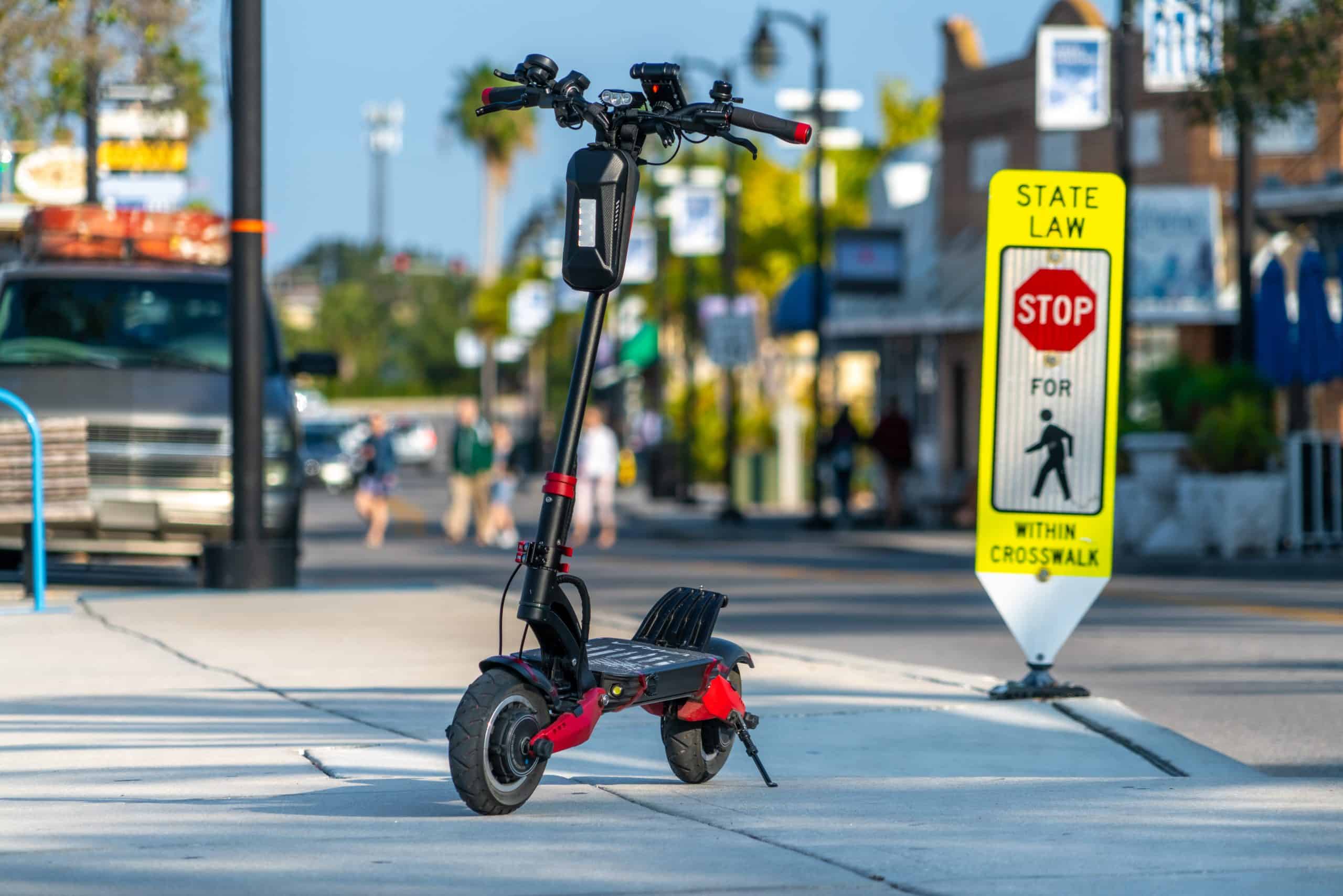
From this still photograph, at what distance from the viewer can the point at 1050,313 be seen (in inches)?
411

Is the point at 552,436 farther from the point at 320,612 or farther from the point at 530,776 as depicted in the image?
the point at 530,776

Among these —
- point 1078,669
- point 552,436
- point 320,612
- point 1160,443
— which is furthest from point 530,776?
point 552,436

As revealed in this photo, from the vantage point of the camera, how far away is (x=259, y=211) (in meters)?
15.8

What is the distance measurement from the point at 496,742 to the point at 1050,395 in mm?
4694

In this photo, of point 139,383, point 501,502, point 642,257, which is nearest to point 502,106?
point 139,383

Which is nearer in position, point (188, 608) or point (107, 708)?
point (107, 708)

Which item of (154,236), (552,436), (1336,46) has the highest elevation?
(1336,46)

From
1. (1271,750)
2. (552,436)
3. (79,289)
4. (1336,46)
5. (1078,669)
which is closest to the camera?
(1271,750)

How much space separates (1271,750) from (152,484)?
9.52 m

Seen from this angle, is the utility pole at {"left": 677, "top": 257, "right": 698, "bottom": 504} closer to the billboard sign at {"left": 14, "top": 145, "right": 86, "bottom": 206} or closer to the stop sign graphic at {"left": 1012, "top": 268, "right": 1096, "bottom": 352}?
the billboard sign at {"left": 14, "top": 145, "right": 86, "bottom": 206}

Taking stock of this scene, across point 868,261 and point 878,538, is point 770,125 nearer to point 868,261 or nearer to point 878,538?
point 878,538

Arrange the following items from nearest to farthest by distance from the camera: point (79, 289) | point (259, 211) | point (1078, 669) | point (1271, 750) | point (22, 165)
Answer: point (1271, 750), point (1078, 669), point (259, 211), point (79, 289), point (22, 165)

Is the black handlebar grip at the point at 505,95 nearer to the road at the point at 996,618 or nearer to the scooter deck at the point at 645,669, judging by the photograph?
the scooter deck at the point at 645,669

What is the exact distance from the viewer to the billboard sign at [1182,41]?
22.2 metres
